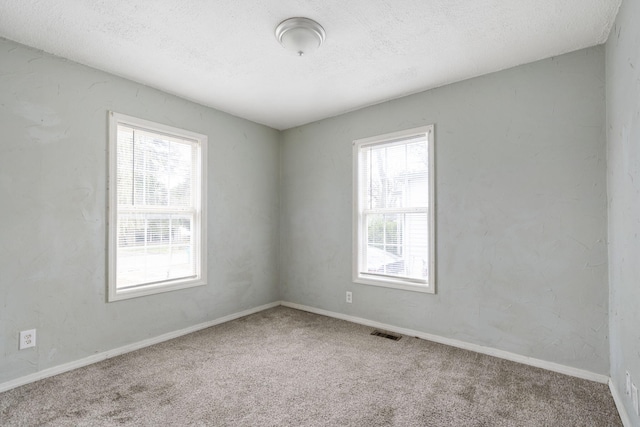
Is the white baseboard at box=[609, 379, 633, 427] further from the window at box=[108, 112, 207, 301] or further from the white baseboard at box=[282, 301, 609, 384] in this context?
the window at box=[108, 112, 207, 301]

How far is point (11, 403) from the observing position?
1999mm

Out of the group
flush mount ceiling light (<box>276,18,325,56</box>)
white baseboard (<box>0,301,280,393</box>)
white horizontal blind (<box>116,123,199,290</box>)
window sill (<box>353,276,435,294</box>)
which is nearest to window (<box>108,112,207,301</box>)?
white horizontal blind (<box>116,123,199,290</box>)

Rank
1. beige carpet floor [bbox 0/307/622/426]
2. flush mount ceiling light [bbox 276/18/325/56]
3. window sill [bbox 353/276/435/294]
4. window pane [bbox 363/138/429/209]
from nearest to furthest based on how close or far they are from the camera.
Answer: beige carpet floor [bbox 0/307/622/426] < flush mount ceiling light [bbox 276/18/325/56] < window sill [bbox 353/276/435/294] < window pane [bbox 363/138/429/209]

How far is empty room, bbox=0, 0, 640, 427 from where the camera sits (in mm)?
1947

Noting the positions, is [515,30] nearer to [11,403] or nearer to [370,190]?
[370,190]

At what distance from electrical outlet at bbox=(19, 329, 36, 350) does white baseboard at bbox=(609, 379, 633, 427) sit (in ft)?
12.4

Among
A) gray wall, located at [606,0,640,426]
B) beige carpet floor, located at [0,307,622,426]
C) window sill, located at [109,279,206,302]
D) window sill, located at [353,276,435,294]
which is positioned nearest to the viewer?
gray wall, located at [606,0,640,426]

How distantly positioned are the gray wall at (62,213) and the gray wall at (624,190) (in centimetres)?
342

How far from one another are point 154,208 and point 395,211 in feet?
7.94

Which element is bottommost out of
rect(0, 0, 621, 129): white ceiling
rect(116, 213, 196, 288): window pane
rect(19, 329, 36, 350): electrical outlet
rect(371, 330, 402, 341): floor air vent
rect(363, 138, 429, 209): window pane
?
rect(371, 330, 402, 341): floor air vent

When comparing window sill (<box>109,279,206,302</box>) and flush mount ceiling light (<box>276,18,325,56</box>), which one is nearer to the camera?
flush mount ceiling light (<box>276,18,325,56</box>)

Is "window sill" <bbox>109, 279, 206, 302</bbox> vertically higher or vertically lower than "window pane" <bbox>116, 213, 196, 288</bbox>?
A: lower

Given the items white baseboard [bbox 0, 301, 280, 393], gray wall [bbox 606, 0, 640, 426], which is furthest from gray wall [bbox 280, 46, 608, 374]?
white baseboard [bbox 0, 301, 280, 393]

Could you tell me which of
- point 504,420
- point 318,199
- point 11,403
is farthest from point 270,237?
point 504,420
